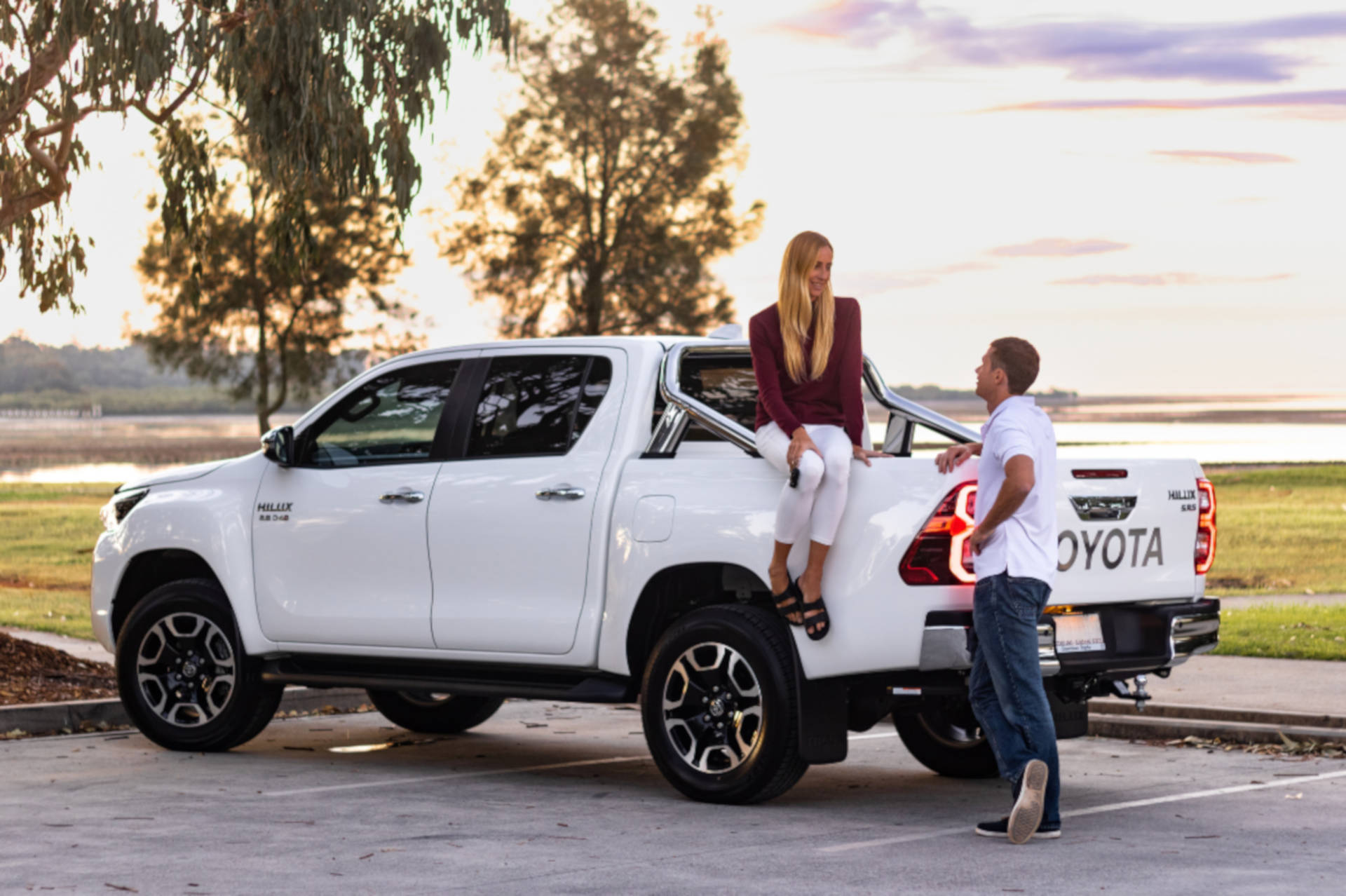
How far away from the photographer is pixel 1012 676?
285 inches

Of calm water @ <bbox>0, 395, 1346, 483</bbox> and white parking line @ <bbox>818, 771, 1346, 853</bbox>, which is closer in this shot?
white parking line @ <bbox>818, 771, 1346, 853</bbox>

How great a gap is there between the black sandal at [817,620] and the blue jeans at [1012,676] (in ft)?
2.08

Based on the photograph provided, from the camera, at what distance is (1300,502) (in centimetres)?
3192

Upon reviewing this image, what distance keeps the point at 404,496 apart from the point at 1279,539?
58.2 ft

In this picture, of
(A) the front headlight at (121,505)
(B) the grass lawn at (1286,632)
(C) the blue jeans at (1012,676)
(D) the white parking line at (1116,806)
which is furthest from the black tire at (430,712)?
(B) the grass lawn at (1286,632)

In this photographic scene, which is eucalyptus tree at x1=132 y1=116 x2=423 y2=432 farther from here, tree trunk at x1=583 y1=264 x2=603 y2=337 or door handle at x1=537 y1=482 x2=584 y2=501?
door handle at x1=537 y1=482 x2=584 y2=501

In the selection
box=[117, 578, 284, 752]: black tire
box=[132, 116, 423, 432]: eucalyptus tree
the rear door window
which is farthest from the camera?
box=[132, 116, 423, 432]: eucalyptus tree

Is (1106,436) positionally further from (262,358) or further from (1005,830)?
(1005,830)

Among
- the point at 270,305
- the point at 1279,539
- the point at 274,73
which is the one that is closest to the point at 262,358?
the point at 270,305

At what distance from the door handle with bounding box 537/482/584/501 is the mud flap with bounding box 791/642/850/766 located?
135cm

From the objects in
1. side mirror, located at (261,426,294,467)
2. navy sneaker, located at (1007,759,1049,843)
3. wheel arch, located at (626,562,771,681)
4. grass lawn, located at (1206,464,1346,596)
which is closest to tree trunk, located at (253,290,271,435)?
grass lawn, located at (1206,464,1346,596)

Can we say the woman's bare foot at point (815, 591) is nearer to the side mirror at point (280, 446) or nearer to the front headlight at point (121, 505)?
the side mirror at point (280, 446)

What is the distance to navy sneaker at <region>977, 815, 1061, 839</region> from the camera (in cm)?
755

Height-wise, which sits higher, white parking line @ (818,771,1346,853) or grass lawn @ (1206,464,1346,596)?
grass lawn @ (1206,464,1346,596)
